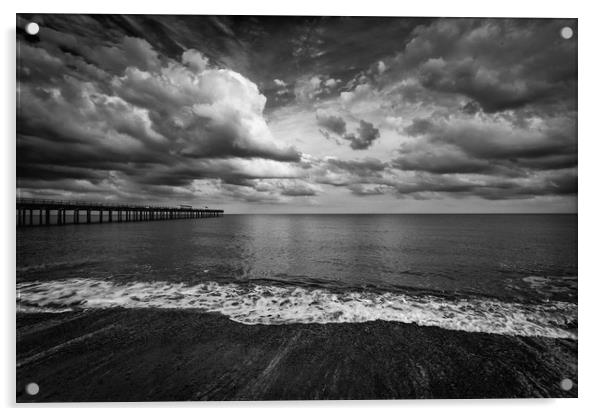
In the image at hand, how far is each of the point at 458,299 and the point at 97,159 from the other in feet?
30.7

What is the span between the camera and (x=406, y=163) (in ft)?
20.7

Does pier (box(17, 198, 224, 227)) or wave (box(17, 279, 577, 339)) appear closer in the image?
wave (box(17, 279, 577, 339))

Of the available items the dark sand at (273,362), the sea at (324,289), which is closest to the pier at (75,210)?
the sea at (324,289)

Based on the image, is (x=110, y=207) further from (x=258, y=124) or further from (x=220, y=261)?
(x=258, y=124)

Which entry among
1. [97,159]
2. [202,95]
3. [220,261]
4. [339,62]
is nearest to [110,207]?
[220,261]

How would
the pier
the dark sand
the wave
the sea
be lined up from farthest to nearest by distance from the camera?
the pier < the sea < the wave < the dark sand

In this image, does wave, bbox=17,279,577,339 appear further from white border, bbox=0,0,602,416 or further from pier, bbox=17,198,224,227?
pier, bbox=17,198,224,227

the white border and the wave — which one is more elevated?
the white border

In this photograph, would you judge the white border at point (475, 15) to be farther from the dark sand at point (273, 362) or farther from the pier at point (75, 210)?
the pier at point (75, 210)

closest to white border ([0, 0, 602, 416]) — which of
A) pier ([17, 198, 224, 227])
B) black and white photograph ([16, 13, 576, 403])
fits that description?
black and white photograph ([16, 13, 576, 403])

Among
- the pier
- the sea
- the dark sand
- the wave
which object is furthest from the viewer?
the pier

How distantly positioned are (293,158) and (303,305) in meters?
3.34

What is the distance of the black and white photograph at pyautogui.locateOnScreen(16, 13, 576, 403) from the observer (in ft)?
10.9

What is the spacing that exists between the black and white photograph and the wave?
57 mm
